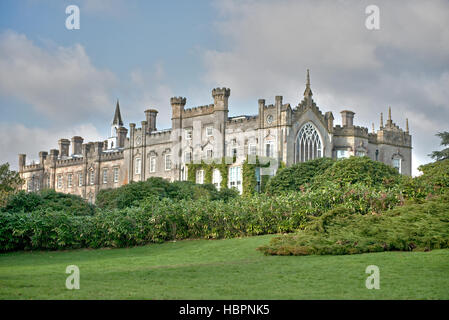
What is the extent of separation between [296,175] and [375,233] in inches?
1014

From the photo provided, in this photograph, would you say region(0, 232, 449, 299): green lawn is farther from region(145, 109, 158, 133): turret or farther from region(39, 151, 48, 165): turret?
region(39, 151, 48, 165): turret

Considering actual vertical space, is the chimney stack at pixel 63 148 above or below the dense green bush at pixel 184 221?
above

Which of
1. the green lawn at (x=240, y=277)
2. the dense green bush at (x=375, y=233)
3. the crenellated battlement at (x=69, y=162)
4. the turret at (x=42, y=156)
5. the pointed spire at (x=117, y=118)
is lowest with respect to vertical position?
the green lawn at (x=240, y=277)

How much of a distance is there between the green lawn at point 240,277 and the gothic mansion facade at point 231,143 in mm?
30450

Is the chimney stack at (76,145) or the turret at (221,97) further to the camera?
the chimney stack at (76,145)

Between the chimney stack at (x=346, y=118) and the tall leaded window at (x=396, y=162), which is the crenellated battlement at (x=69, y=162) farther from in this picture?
the tall leaded window at (x=396, y=162)

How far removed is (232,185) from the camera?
51219mm

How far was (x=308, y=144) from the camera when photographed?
50.8 meters

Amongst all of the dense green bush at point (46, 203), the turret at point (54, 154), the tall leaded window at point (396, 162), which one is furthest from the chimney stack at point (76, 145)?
the dense green bush at point (46, 203)

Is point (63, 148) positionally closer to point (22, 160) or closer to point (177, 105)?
point (22, 160)

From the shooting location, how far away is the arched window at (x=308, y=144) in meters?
50.0
